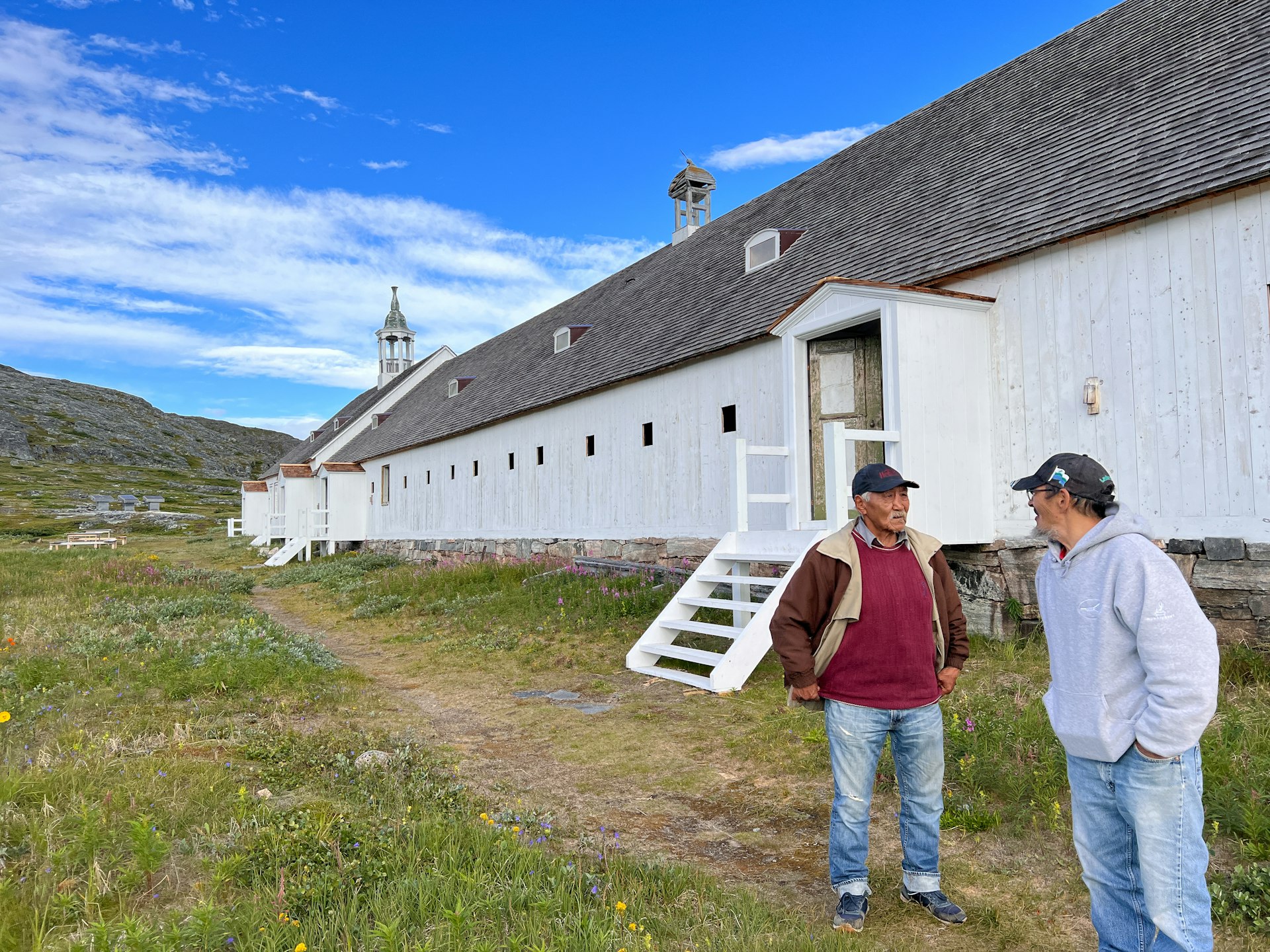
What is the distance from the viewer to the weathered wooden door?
974cm

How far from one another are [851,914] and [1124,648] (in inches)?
69.7

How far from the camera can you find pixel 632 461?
14.6m

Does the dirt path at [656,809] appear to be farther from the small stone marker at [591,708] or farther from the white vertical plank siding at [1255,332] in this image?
the white vertical plank siding at [1255,332]

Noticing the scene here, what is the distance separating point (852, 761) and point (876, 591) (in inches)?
30.4

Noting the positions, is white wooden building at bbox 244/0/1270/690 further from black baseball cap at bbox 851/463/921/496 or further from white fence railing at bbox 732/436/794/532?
black baseball cap at bbox 851/463/921/496

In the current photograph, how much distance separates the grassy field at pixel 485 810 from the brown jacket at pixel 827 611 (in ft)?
3.62

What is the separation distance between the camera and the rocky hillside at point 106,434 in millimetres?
95312

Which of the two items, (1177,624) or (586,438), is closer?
(1177,624)

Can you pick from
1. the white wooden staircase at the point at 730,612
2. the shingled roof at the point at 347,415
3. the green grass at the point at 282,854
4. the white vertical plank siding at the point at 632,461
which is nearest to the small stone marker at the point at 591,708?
the white wooden staircase at the point at 730,612

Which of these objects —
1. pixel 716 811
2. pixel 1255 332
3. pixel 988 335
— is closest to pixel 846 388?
pixel 988 335

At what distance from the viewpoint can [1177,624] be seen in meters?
2.40

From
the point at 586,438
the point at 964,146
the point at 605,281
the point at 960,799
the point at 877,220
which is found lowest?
the point at 960,799

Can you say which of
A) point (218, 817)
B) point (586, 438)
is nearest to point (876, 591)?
point (218, 817)

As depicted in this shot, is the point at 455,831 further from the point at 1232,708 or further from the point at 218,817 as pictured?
the point at 1232,708
